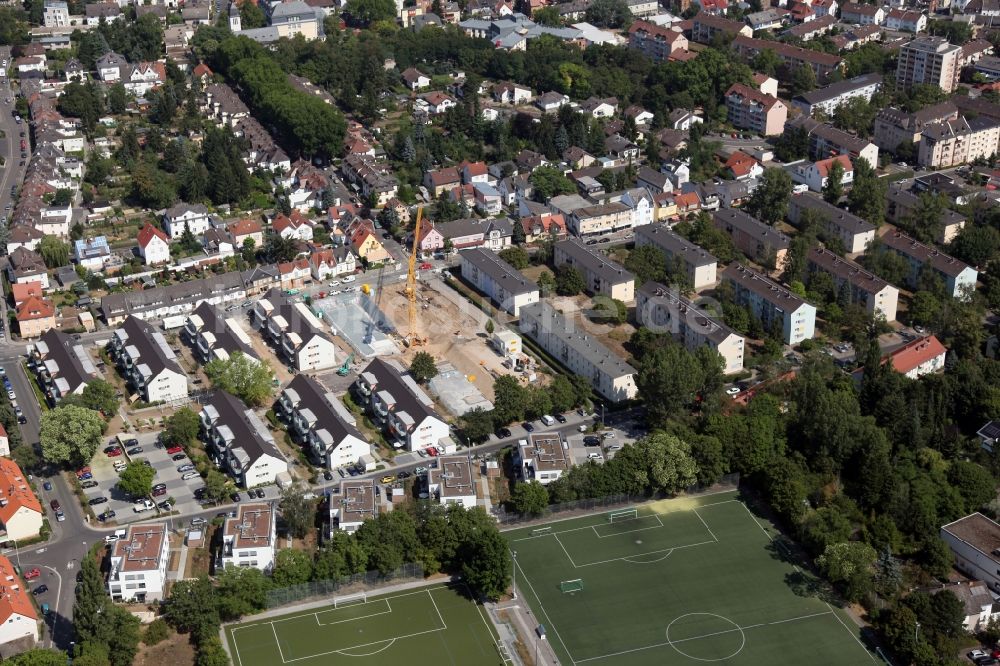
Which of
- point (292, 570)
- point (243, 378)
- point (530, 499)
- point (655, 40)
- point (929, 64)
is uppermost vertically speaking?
point (655, 40)

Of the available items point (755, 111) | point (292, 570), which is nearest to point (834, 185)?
point (755, 111)

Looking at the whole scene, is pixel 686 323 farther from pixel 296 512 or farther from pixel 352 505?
pixel 296 512

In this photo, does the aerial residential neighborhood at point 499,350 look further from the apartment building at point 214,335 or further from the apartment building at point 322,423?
the apartment building at point 214,335

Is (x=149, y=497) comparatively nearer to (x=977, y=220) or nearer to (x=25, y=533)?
(x=25, y=533)

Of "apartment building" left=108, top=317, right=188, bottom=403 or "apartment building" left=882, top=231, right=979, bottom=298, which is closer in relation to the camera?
"apartment building" left=108, top=317, right=188, bottom=403

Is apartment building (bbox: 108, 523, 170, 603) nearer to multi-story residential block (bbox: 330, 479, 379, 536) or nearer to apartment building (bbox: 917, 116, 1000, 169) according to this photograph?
multi-story residential block (bbox: 330, 479, 379, 536)

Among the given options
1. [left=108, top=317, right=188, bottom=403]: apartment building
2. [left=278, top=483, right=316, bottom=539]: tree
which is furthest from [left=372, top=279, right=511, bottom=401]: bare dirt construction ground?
[left=278, top=483, right=316, bottom=539]: tree

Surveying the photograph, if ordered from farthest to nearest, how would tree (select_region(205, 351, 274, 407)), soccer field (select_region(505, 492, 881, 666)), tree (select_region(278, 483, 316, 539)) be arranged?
1. tree (select_region(205, 351, 274, 407))
2. tree (select_region(278, 483, 316, 539))
3. soccer field (select_region(505, 492, 881, 666))
